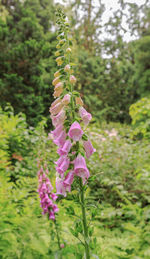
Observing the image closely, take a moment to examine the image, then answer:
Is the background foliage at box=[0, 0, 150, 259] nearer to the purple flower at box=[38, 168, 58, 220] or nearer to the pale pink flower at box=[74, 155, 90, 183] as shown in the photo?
the pale pink flower at box=[74, 155, 90, 183]

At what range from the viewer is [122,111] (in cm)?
1351

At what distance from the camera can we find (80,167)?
97 cm

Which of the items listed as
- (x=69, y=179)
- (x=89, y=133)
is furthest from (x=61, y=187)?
(x=89, y=133)

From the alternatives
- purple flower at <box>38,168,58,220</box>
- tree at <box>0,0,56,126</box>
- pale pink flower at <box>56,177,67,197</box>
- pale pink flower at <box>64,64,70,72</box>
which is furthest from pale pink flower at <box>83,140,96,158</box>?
tree at <box>0,0,56,126</box>

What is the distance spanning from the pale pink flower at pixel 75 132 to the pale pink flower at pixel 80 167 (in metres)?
0.10

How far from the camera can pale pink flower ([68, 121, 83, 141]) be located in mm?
980

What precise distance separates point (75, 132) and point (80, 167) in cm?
18

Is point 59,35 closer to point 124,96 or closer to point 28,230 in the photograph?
point 28,230

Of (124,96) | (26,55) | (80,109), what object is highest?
(124,96)

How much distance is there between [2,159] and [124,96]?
475 inches

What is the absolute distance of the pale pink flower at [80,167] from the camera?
0.97 m

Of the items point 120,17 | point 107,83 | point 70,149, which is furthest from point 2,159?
point 107,83

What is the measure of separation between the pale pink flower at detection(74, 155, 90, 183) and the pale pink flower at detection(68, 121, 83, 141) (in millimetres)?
100

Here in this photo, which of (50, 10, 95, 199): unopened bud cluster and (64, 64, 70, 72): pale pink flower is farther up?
(64, 64, 70, 72): pale pink flower
